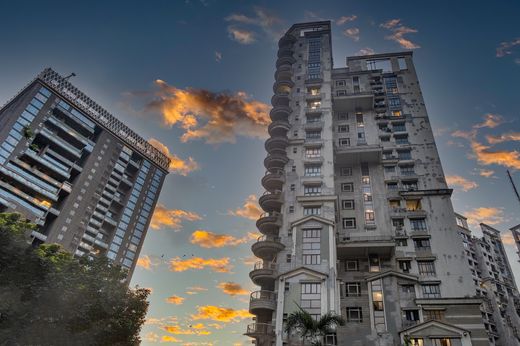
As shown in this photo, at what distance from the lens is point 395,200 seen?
52312 millimetres

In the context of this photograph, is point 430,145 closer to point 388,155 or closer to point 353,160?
point 388,155

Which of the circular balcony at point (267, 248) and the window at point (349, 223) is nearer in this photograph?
the circular balcony at point (267, 248)

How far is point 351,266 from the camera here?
4744 centimetres

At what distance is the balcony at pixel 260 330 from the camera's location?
4006 cm

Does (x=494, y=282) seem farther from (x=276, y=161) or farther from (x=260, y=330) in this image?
(x=260, y=330)

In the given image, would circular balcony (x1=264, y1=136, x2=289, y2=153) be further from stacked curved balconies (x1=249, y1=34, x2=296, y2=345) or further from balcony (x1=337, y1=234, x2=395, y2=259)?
balcony (x1=337, y1=234, x2=395, y2=259)

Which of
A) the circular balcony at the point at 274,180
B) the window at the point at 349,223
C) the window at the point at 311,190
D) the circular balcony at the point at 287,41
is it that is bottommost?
the window at the point at 349,223

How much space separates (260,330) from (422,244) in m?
23.7

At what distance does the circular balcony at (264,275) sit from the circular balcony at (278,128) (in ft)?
76.0

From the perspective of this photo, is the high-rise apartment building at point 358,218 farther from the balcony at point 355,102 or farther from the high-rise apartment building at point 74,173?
the high-rise apartment building at point 74,173

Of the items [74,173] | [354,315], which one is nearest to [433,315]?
[354,315]

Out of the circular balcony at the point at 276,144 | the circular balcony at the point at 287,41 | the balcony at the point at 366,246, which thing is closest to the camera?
the balcony at the point at 366,246

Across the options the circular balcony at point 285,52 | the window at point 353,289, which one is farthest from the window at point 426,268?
the circular balcony at point 285,52

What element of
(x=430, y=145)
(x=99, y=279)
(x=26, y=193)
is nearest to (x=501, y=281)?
(x=430, y=145)
